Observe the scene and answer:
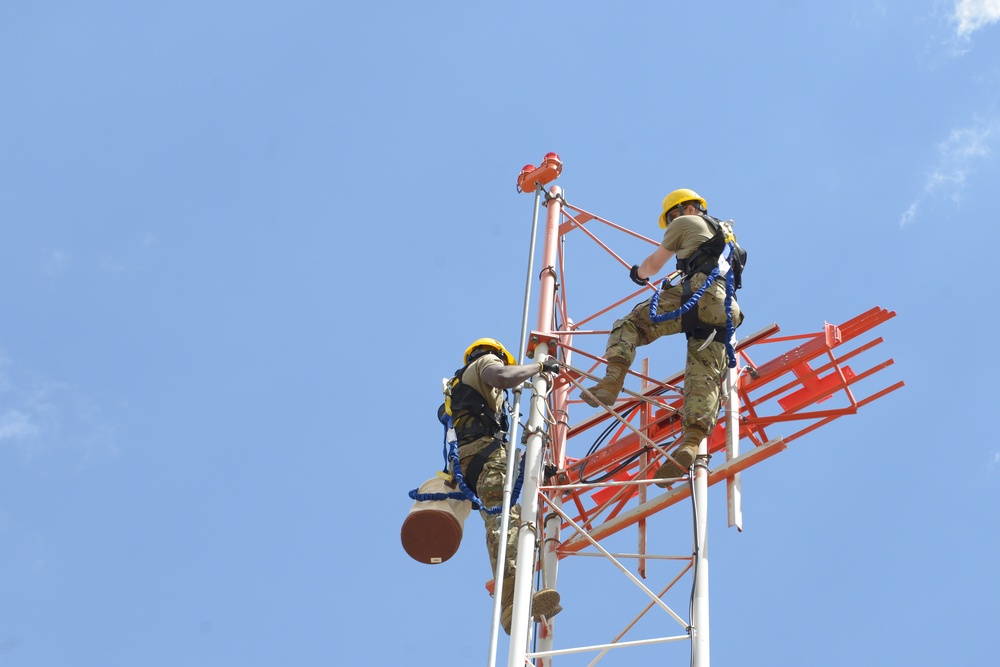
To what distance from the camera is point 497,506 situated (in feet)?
51.3

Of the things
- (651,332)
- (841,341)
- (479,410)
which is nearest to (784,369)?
(841,341)

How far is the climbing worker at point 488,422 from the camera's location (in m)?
15.2

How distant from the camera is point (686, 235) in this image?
15562 millimetres

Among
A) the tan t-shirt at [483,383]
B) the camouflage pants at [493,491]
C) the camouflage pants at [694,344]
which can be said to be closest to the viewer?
the camouflage pants at [694,344]

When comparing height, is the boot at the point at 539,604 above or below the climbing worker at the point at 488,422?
below

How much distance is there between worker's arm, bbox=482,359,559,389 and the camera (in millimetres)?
15008

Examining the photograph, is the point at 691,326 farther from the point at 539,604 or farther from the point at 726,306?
the point at 539,604

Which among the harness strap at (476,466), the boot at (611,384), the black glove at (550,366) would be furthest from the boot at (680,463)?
the harness strap at (476,466)

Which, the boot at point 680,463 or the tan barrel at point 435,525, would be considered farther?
the tan barrel at point 435,525

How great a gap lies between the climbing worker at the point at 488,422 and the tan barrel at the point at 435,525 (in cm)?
29

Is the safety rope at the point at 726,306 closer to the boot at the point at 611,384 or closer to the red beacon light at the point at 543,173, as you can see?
the boot at the point at 611,384

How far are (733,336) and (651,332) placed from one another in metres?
0.82

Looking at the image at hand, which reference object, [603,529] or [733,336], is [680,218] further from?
[603,529]

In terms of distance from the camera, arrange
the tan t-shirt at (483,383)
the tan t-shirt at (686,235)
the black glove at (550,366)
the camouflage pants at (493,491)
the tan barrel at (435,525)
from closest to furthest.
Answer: the camouflage pants at (493,491) → the black glove at (550,366) → the tan t-shirt at (686,235) → the tan barrel at (435,525) → the tan t-shirt at (483,383)
